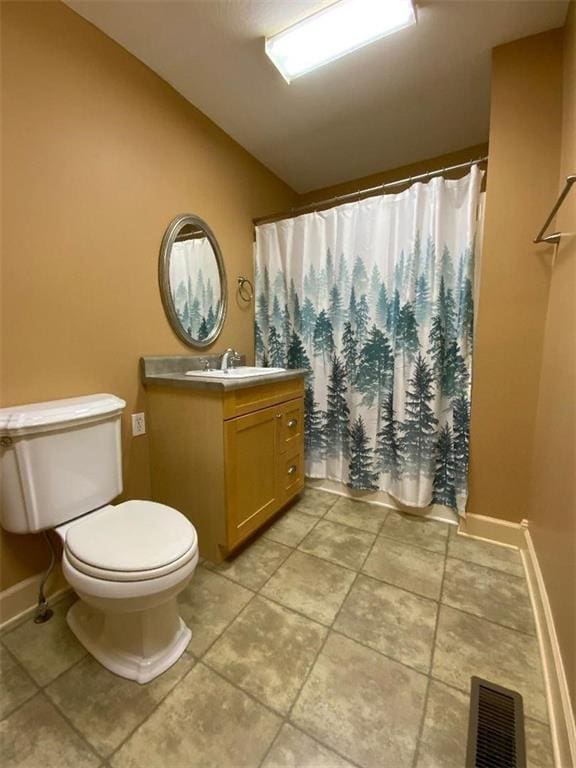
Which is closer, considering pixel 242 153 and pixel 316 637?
pixel 316 637

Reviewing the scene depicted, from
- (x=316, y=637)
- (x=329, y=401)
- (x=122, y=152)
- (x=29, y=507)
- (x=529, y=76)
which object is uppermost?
(x=529, y=76)

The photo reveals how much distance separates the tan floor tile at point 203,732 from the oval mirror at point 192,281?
1.46m

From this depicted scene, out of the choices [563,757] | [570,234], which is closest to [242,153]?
[570,234]

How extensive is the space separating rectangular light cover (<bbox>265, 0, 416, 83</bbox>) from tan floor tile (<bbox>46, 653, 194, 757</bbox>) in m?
2.43

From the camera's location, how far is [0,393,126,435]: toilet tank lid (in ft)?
3.27

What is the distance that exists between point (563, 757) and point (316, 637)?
0.66 meters

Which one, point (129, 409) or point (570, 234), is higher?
point (570, 234)

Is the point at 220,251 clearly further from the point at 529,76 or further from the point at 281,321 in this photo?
the point at 529,76

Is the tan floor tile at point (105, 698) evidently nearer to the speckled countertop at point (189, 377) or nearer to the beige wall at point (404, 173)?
the speckled countertop at point (189, 377)

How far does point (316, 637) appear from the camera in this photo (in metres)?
1.10

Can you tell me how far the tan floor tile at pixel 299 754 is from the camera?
77cm

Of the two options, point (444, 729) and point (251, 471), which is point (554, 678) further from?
point (251, 471)

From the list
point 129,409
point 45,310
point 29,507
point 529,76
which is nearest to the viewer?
point 29,507

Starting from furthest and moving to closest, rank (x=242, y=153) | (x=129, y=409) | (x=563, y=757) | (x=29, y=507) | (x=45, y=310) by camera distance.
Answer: (x=242, y=153)
(x=129, y=409)
(x=45, y=310)
(x=29, y=507)
(x=563, y=757)
